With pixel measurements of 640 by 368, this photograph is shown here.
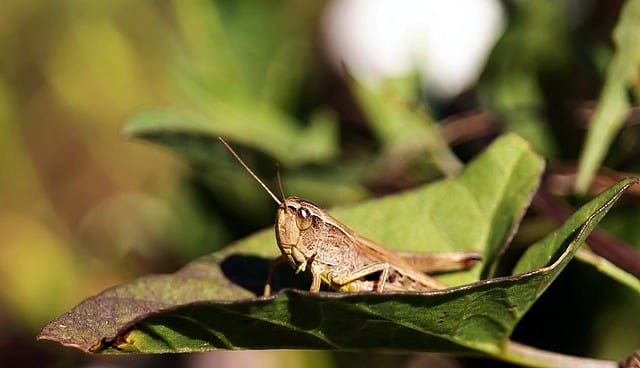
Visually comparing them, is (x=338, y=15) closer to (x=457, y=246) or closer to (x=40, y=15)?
(x=40, y=15)

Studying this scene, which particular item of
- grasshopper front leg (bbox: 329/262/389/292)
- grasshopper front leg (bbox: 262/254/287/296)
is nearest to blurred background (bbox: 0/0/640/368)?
grasshopper front leg (bbox: 329/262/389/292)

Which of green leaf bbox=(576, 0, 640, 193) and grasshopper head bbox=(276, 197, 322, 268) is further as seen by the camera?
green leaf bbox=(576, 0, 640, 193)

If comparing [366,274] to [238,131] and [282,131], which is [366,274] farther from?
[282,131]

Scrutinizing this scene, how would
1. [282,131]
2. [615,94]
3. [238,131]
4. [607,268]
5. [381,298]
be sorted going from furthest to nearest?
1. [282,131]
2. [238,131]
3. [615,94]
4. [607,268]
5. [381,298]

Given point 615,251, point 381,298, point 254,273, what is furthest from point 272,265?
point 615,251

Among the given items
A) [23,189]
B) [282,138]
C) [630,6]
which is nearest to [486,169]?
[630,6]

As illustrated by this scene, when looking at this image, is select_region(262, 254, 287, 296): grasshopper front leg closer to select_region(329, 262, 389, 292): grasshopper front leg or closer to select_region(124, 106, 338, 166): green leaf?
select_region(329, 262, 389, 292): grasshopper front leg

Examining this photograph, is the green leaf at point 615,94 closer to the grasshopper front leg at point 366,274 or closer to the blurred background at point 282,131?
the blurred background at point 282,131
